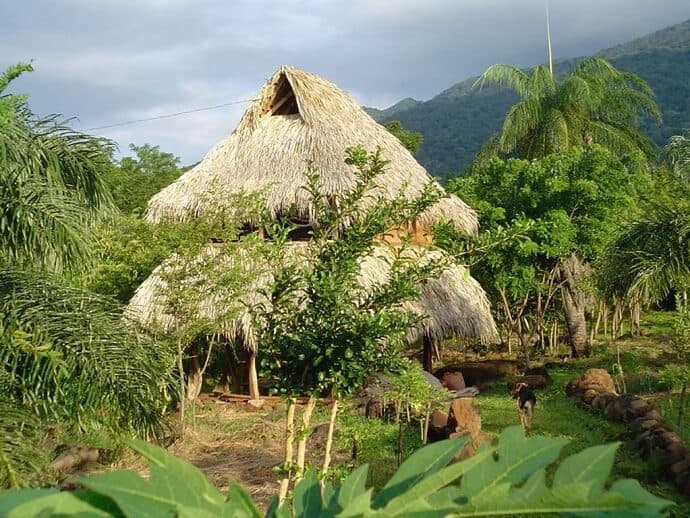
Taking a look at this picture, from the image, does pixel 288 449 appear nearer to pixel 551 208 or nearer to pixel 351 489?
pixel 351 489

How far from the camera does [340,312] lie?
4.75m

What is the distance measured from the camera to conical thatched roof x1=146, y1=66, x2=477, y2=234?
38.3 feet

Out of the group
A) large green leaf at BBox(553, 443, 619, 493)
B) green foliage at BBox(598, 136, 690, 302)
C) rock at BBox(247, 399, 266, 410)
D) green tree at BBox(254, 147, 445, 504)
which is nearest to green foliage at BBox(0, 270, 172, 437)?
green tree at BBox(254, 147, 445, 504)

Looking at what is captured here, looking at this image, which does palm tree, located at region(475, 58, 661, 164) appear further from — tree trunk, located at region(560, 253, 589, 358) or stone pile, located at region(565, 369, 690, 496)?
stone pile, located at region(565, 369, 690, 496)

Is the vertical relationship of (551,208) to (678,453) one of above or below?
above

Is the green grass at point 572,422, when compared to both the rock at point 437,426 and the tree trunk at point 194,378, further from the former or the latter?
the tree trunk at point 194,378

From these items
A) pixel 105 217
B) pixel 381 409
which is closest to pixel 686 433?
pixel 381 409

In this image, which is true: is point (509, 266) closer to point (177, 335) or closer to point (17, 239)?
point (177, 335)

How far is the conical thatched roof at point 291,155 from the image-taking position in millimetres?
11688

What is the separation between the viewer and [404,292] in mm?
4727

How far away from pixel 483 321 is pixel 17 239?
991 cm

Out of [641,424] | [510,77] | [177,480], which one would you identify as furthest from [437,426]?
[510,77]

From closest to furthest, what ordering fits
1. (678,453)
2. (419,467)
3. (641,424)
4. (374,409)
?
(419,467) < (678,453) < (641,424) < (374,409)

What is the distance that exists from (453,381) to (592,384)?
8.27 feet
